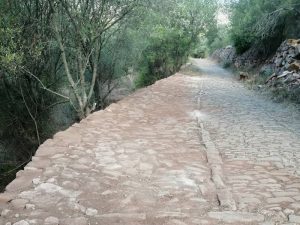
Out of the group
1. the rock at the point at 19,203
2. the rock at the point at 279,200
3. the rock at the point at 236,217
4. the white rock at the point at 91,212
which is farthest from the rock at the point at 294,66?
the rock at the point at 19,203

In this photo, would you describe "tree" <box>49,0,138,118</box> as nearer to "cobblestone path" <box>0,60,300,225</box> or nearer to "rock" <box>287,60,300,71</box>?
"cobblestone path" <box>0,60,300,225</box>

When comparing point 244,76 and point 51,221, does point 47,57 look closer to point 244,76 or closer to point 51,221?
point 51,221

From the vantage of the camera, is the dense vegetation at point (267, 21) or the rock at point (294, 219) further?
the dense vegetation at point (267, 21)

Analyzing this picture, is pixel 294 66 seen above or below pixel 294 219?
above

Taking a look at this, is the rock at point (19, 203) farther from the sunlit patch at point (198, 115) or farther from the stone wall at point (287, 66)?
the stone wall at point (287, 66)

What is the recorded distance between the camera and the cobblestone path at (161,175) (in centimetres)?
412

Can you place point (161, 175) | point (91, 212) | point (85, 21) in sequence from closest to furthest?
point (91, 212)
point (161, 175)
point (85, 21)

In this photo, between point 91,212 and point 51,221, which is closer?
point 51,221

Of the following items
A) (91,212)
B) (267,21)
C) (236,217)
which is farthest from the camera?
(267,21)

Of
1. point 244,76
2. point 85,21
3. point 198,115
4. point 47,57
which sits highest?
point 85,21

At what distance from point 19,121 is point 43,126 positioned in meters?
0.93

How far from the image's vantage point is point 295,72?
15.0 meters

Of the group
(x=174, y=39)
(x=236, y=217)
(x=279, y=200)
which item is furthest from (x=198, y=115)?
(x=174, y=39)

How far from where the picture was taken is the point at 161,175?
5434mm
